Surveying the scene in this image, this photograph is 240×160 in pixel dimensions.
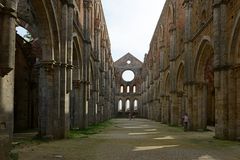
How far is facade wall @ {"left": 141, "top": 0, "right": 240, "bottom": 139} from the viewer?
1656 centimetres

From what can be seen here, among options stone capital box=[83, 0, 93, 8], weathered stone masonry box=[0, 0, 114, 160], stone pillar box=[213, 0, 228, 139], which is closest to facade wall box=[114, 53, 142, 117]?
weathered stone masonry box=[0, 0, 114, 160]

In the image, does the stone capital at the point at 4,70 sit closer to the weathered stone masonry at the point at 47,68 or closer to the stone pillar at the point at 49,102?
the weathered stone masonry at the point at 47,68

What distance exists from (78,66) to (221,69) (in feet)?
33.6

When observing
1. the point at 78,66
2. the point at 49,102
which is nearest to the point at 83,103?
the point at 78,66

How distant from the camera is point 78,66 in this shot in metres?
23.8

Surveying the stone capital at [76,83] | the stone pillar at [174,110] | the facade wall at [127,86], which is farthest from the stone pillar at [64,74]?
the facade wall at [127,86]

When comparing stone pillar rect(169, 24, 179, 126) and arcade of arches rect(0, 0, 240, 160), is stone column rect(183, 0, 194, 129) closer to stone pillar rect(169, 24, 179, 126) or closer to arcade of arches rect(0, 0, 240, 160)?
arcade of arches rect(0, 0, 240, 160)

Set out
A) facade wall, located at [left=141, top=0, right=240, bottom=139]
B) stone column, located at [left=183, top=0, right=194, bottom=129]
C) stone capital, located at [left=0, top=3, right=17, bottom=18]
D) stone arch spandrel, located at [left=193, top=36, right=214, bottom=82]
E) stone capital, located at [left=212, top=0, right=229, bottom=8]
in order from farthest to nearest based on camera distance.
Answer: stone column, located at [left=183, top=0, right=194, bottom=129], stone arch spandrel, located at [left=193, top=36, right=214, bottom=82], stone capital, located at [left=212, top=0, right=229, bottom=8], facade wall, located at [left=141, top=0, right=240, bottom=139], stone capital, located at [left=0, top=3, right=17, bottom=18]

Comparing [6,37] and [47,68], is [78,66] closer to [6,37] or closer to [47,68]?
[47,68]

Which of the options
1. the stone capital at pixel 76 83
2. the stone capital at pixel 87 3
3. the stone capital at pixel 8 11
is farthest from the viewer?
the stone capital at pixel 87 3

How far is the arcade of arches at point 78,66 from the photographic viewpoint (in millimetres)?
13961

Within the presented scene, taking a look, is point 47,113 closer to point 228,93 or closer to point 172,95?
point 228,93

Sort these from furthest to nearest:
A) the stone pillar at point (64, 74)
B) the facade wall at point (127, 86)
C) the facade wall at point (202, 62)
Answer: the facade wall at point (127, 86) < the facade wall at point (202, 62) < the stone pillar at point (64, 74)

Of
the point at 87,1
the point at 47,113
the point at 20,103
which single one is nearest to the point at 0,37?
the point at 47,113
